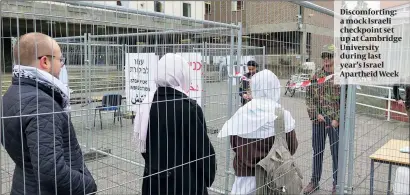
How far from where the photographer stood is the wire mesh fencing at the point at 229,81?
2316 mm

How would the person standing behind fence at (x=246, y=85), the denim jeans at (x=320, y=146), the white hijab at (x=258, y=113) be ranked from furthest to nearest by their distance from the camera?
the denim jeans at (x=320, y=146), the person standing behind fence at (x=246, y=85), the white hijab at (x=258, y=113)

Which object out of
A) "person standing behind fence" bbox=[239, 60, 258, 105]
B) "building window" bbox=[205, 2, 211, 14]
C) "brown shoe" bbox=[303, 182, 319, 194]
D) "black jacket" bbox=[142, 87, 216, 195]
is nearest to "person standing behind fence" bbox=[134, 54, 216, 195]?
"black jacket" bbox=[142, 87, 216, 195]

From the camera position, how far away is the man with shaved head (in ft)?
5.20

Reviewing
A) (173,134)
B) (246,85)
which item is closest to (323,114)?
(246,85)

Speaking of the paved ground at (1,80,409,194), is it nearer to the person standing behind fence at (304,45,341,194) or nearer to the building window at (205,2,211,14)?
the person standing behind fence at (304,45,341,194)

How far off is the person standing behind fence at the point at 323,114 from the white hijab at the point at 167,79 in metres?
1.81

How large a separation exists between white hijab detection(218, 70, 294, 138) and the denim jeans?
51.4 inches

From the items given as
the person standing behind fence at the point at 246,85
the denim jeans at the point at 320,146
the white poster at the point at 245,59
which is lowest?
the denim jeans at the point at 320,146

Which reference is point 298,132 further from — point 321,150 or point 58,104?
point 58,104

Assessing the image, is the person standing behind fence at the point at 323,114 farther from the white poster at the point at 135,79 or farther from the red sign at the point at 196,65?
the white poster at the point at 135,79

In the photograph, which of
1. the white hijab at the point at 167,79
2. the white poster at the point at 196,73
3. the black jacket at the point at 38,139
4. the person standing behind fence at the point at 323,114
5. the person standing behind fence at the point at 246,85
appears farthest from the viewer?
the person standing behind fence at the point at 323,114

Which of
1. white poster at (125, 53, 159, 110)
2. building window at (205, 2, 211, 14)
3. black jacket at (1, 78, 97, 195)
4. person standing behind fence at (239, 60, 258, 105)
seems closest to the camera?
black jacket at (1, 78, 97, 195)

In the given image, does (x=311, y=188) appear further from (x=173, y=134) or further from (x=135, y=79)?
(x=135, y=79)

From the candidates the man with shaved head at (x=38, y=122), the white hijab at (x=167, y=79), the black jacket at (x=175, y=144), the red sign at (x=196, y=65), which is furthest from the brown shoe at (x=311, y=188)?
the man with shaved head at (x=38, y=122)
